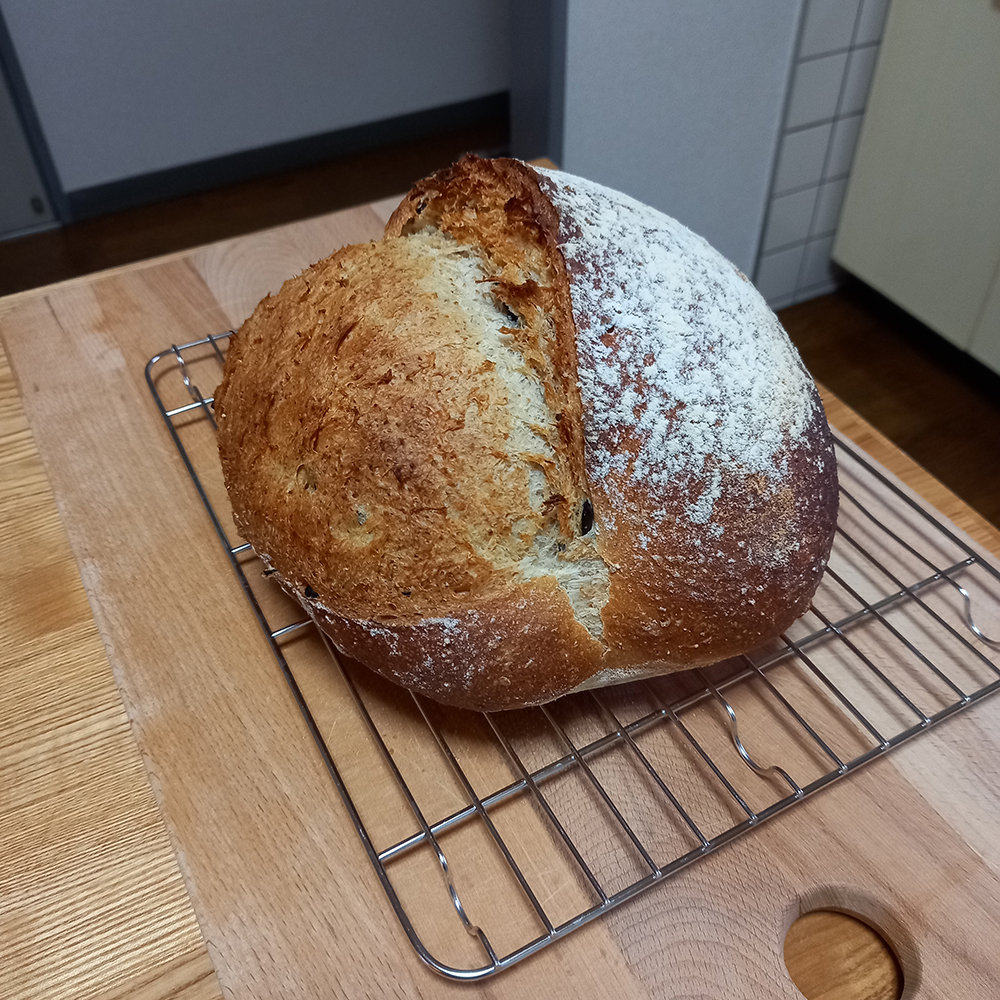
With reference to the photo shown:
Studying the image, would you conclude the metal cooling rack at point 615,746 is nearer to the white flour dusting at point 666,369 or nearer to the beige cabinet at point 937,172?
Answer: the white flour dusting at point 666,369

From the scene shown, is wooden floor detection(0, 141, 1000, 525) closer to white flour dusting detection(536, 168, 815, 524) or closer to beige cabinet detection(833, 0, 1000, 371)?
beige cabinet detection(833, 0, 1000, 371)

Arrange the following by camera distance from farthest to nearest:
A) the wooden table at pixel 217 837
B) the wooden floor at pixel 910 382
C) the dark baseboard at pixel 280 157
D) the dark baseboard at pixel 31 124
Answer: the dark baseboard at pixel 280 157
the dark baseboard at pixel 31 124
the wooden floor at pixel 910 382
the wooden table at pixel 217 837

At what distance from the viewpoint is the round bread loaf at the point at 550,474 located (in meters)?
0.69

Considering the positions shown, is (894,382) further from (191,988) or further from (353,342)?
(191,988)

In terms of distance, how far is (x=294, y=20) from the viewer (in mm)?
2432

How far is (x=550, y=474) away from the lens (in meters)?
0.70

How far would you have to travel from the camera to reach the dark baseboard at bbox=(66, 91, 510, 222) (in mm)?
2504

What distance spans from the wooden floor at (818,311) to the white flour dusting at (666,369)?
1277 mm

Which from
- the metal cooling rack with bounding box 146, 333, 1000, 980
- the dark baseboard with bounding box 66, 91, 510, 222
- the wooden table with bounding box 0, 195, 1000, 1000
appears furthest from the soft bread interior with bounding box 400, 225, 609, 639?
the dark baseboard with bounding box 66, 91, 510, 222

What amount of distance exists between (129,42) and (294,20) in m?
0.45

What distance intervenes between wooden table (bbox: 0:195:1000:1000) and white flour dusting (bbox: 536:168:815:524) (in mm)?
306

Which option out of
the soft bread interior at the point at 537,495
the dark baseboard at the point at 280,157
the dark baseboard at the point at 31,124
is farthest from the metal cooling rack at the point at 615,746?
the dark baseboard at the point at 280,157

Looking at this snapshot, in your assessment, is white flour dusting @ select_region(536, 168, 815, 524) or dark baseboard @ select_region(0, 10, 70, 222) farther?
dark baseboard @ select_region(0, 10, 70, 222)

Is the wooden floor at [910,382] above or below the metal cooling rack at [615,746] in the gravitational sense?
below
